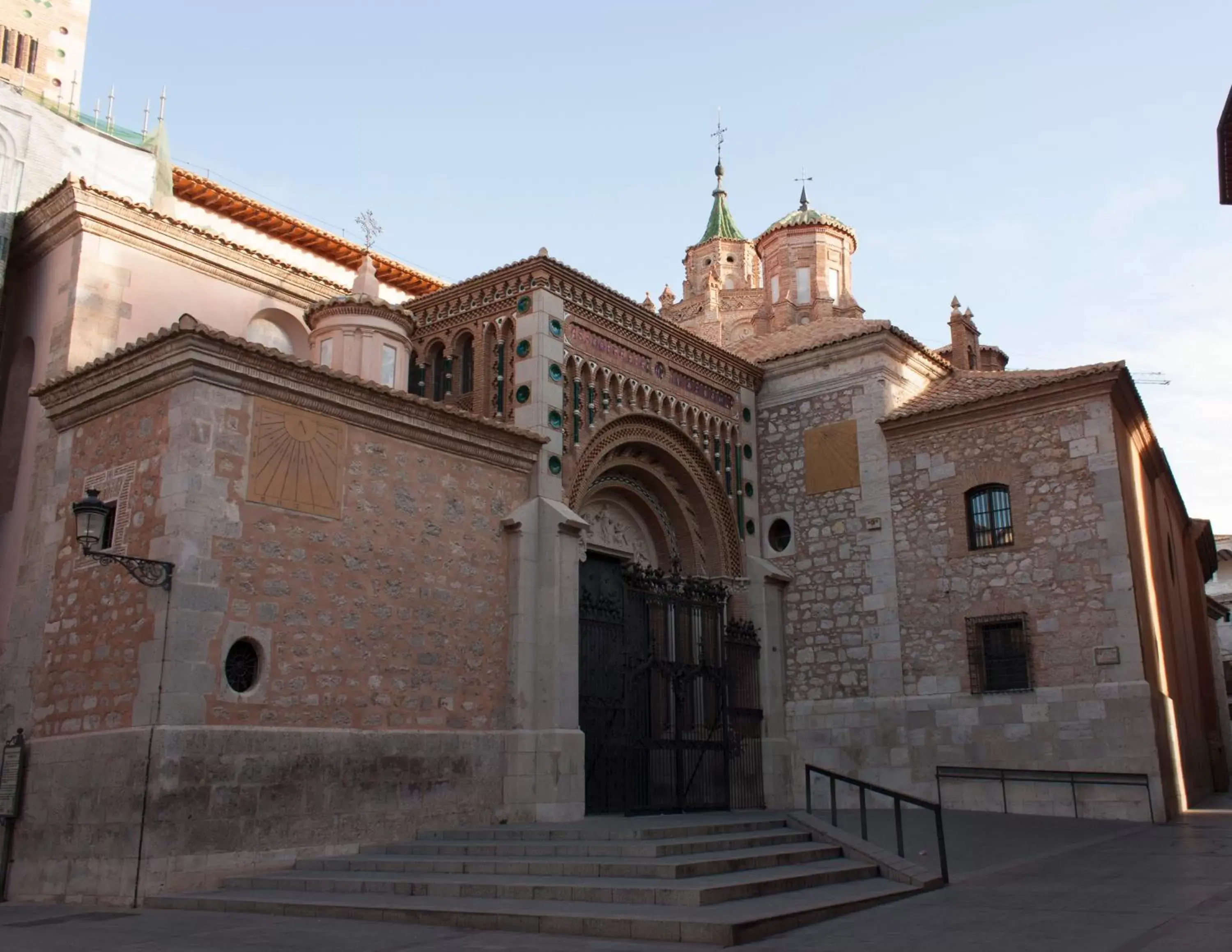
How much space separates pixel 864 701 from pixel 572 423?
6.57 metres

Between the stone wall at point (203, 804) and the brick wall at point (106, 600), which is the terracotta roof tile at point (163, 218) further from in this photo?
the stone wall at point (203, 804)

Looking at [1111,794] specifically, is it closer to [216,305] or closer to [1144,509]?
[1144,509]

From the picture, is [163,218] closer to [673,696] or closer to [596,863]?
[673,696]

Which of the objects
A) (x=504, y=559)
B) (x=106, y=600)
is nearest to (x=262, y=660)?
(x=106, y=600)

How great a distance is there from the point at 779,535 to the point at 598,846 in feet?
32.5

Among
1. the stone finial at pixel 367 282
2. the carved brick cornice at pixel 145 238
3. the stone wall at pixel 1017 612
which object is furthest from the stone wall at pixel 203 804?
the stone wall at pixel 1017 612

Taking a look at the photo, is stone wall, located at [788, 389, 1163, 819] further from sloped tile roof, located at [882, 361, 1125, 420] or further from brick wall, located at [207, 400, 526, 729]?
brick wall, located at [207, 400, 526, 729]

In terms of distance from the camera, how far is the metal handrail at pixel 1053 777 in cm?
1495

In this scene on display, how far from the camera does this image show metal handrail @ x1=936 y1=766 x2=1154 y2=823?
15.0m

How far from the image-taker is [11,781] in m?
11.9

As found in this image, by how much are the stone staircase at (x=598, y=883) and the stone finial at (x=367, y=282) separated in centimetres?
832

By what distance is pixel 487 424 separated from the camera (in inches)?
564

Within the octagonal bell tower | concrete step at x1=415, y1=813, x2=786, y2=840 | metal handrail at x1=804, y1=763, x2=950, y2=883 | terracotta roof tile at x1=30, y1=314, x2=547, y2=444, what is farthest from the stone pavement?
the octagonal bell tower

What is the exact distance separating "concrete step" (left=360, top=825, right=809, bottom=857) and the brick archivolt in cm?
689
